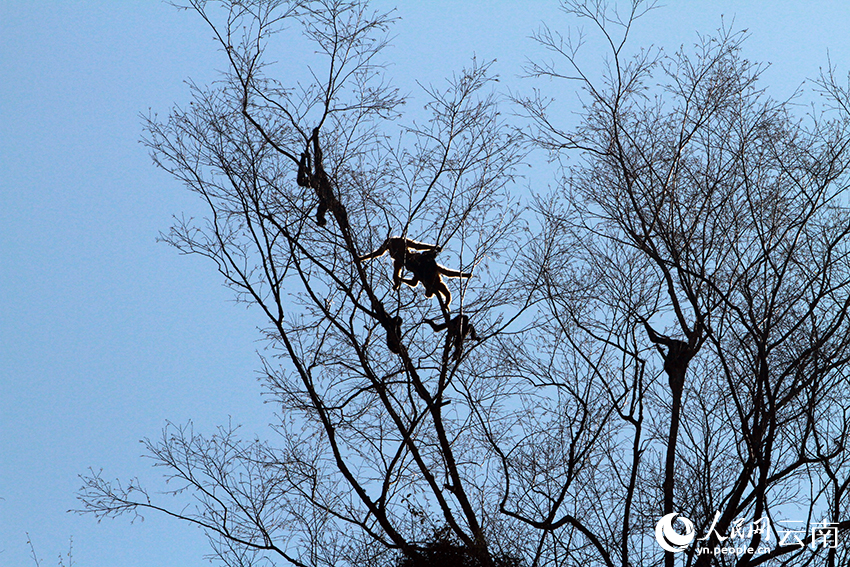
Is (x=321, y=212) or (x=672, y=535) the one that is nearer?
(x=321, y=212)

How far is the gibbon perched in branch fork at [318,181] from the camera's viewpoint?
20.8 ft

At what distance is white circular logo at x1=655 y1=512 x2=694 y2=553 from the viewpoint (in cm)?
664

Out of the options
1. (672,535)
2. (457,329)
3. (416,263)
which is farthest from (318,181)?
(672,535)

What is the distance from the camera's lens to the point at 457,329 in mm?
6691

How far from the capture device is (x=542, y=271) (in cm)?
721

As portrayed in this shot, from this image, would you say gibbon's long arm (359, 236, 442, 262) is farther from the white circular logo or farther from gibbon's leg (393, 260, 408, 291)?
the white circular logo

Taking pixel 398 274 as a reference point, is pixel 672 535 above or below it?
below

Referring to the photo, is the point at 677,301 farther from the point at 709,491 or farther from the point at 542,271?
the point at 709,491

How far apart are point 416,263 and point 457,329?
656mm

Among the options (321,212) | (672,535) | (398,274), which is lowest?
(672,535)

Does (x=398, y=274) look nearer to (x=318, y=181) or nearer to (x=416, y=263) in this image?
(x=416, y=263)

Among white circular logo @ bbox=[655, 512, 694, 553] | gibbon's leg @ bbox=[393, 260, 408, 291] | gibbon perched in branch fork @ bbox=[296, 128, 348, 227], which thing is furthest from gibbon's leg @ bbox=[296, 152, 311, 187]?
white circular logo @ bbox=[655, 512, 694, 553]

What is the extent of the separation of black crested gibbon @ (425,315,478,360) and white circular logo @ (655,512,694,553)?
2215 millimetres

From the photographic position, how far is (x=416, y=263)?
21.5 ft
